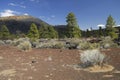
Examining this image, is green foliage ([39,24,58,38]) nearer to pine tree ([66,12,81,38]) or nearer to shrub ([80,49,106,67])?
pine tree ([66,12,81,38])

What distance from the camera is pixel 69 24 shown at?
58.1 metres

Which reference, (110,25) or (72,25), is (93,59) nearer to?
(72,25)

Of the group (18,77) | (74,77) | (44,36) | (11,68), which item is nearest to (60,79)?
(74,77)

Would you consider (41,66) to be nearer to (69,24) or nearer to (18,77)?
(18,77)

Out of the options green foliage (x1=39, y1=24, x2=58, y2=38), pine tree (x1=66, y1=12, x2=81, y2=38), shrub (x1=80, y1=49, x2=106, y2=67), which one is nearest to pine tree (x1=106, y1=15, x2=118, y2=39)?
pine tree (x1=66, y1=12, x2=81, y2=38)

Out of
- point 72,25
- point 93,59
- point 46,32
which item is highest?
point 72,25

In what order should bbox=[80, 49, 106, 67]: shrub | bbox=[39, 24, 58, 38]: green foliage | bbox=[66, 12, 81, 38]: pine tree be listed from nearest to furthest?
bbox=[80, 49, 106, 67]: shrub < bbox=[66, 12, 81, 38]: pine tree < bbox=[39, 24, 58, 38]: green foliage

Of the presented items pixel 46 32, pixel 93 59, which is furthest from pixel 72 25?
pixel 93 59

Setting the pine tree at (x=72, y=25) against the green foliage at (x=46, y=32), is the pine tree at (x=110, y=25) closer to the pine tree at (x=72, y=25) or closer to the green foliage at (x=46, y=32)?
the pine tree at (x=72, y=25)

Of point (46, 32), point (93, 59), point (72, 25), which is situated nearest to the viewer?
point (93, 59)

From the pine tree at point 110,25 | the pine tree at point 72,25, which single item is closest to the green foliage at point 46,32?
the pine tree at point 72,25

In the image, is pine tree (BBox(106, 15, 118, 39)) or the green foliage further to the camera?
the green foliage

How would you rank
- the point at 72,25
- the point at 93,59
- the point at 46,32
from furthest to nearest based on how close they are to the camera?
the point at 46,32, the point at 72,25, the point at 93,59

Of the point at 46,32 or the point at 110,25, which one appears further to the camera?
the point at 46,32
